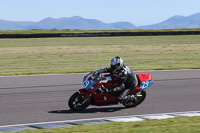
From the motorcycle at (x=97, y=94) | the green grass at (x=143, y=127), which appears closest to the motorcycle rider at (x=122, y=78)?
the motorcycle at (x=97, y=94)

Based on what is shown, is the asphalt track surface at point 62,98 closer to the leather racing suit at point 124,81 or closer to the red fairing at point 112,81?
the leather racing suit at point 124,81

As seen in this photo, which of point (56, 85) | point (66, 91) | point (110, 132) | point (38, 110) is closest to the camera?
point (110, 132)

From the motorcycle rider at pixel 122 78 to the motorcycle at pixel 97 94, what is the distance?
0.11m

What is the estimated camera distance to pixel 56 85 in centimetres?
1289

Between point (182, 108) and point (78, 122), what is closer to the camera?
point (78, 122)

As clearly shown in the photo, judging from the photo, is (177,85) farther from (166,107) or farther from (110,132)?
(110,132)

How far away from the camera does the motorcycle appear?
29.0 ft

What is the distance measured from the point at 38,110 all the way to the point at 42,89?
304cm

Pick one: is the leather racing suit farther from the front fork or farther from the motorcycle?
the front fork

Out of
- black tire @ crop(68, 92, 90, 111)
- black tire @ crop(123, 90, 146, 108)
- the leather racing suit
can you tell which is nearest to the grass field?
black tire @ crop(123, 90, 146, 108)

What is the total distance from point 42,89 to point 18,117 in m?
3.76

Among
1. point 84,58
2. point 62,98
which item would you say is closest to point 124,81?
point 62,98

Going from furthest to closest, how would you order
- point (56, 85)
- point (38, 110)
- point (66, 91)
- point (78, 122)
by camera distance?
1. point (56, 85)
2. point (66, 91)
3. point (38, 110)
4. point (78, 122)

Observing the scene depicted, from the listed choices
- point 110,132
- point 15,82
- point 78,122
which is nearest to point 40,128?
point 78,122
